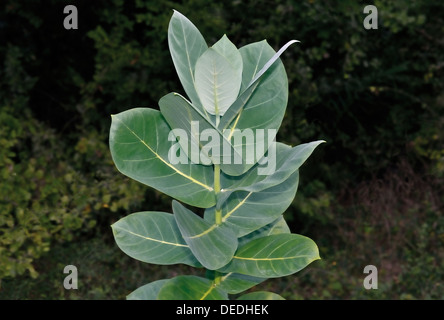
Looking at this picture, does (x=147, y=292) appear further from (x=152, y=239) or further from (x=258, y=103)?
(x=258, y=103)

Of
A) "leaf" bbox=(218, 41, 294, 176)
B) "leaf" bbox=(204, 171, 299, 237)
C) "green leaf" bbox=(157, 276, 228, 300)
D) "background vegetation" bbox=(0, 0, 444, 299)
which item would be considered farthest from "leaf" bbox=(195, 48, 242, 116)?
"background vegetation" bbox=(0, 0, 444, 299)

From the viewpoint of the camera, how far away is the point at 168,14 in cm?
373

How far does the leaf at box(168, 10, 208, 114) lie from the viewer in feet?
2.72

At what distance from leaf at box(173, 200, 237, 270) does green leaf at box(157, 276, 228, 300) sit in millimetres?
70

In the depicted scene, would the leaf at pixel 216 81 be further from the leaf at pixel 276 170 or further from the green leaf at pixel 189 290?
the green leaf at pixel 189 290

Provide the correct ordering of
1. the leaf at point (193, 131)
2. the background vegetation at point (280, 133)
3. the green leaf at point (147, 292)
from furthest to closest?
the background vegetation at point (280, 133) → the green leaf at point (147, 292) → the leaf at point (193, 131)

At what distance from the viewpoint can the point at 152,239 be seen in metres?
0.87

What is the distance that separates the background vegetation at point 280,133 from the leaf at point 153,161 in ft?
6.97

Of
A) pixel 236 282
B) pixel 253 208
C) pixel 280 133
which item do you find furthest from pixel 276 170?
pixel 280 133

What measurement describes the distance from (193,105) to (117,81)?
3.22 m

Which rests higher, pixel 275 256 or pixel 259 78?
pixel 259 78

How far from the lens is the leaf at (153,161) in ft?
2.72

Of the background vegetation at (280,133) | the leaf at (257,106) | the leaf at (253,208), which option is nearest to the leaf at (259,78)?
the leaf at (257,106)

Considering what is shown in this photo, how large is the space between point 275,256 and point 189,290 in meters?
0.13
